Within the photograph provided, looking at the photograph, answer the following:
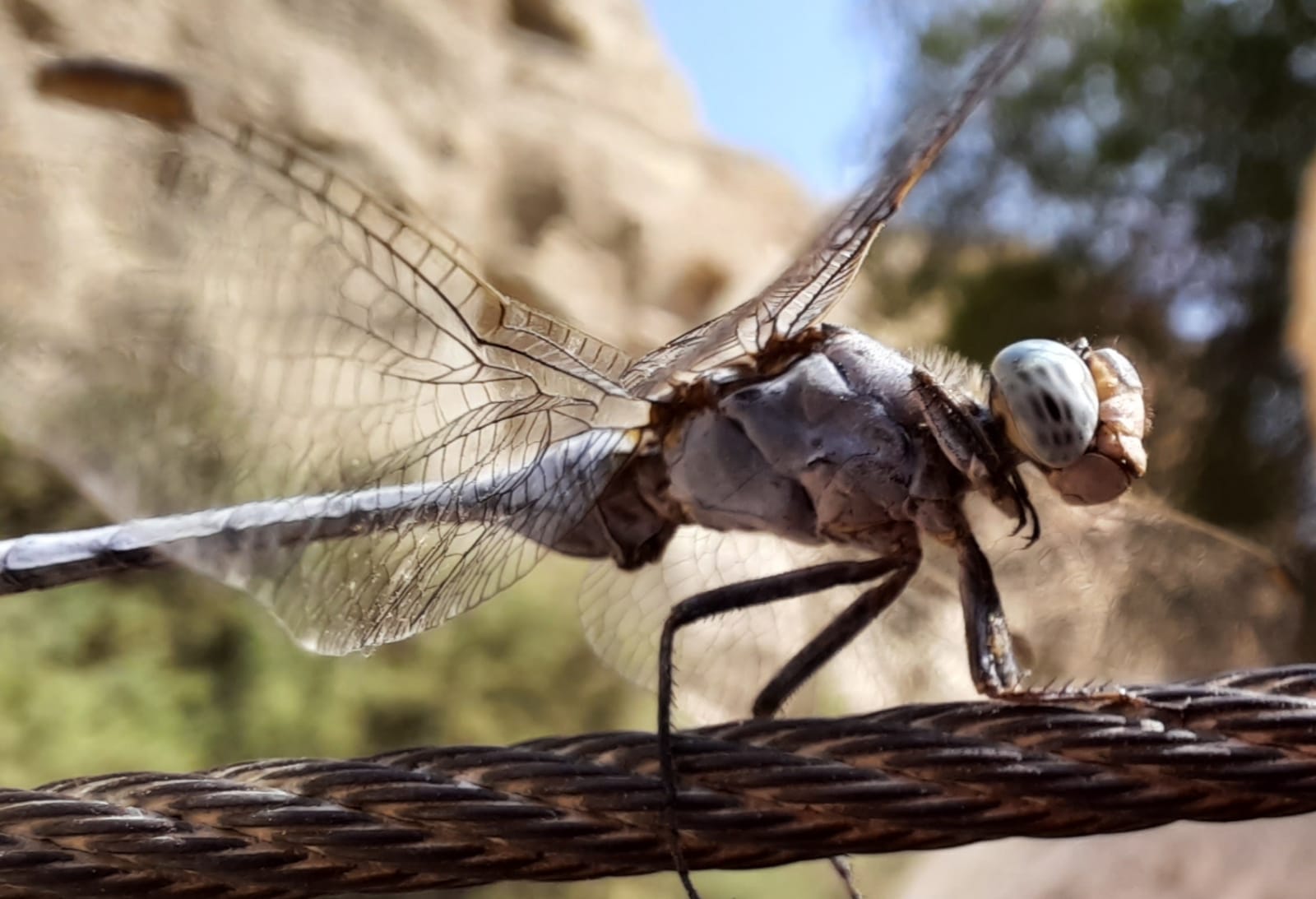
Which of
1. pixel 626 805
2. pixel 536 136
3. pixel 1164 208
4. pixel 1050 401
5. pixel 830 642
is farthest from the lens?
pixel 536 136

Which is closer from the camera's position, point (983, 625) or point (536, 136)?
point (983, 625)

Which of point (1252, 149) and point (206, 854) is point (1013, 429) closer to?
point (206, 854)

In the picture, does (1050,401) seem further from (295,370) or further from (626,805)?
(295,370)

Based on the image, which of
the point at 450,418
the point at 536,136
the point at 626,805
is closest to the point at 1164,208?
the point at 536,136

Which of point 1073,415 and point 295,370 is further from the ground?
point 295,370

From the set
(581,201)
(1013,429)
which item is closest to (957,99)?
(1013,429)

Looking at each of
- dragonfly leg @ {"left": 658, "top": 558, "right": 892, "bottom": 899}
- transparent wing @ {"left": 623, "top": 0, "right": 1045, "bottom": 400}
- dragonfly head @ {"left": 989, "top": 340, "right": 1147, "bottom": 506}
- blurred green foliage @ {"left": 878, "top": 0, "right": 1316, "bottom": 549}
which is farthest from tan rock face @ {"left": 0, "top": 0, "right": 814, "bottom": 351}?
dragonfly head @ {"left": 989, "top": 340, "right": 1147, "bottom": 506}

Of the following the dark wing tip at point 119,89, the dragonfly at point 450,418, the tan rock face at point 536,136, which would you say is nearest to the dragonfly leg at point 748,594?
the dragonfly at point 450,418

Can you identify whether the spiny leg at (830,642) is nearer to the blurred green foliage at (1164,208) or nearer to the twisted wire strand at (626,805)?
the twisted wire strand at (626,805)
